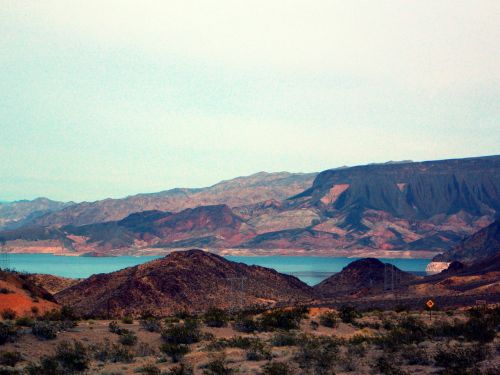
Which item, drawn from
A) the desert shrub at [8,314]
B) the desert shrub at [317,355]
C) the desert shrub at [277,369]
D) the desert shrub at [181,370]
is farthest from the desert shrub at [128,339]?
the desert shrub at [8,314]

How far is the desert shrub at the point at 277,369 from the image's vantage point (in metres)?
27.7

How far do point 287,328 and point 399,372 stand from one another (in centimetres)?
1674

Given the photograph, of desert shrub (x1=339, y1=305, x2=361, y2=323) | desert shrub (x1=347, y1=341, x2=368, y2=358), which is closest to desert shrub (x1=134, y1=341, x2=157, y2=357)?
desert shrub (x1=347, y1=341, x2=368, y2=358)

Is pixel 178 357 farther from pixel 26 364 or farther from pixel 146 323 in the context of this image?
pixel 146 323

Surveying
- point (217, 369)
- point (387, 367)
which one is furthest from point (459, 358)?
point (217, 369)

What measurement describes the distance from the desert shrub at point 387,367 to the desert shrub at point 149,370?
811 centimetres

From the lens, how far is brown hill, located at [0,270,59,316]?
176 feet

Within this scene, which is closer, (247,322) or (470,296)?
(247,322)

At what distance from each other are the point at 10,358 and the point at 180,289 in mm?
55686

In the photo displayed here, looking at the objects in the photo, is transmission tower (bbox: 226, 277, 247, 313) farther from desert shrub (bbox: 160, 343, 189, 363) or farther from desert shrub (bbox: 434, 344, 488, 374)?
desert shrub (bbox: 434, 344, 488, 374)

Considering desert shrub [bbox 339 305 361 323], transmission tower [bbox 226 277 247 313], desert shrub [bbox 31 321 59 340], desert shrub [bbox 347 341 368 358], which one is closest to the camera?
desert shrub [bbox 347 341 368 358]

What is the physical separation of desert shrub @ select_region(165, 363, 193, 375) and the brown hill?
84.6ft

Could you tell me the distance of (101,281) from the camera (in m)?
95.8

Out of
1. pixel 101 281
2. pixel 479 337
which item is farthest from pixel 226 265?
pixel 479 337
